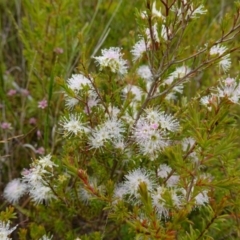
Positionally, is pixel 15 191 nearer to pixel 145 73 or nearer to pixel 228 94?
pixel 145 73

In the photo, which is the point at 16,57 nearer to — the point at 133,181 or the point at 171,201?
the point at 133,181

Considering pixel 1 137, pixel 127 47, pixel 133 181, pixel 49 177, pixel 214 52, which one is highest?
pixel 214 52

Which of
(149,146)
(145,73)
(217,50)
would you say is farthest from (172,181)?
(145,73)

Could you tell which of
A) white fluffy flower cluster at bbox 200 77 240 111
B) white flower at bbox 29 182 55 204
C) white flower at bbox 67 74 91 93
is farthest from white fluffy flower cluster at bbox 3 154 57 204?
white fluffy flower cluster at bbox 200 77 240 111

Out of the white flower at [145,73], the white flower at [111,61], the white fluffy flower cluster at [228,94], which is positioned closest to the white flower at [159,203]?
the white fluffy flower cluster at [228,94]

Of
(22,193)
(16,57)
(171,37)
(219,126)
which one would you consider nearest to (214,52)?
Answer: (171,37)

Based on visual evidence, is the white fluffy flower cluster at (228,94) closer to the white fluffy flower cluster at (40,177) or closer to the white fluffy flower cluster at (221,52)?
the white fluffy flower cluster at (221,52)
